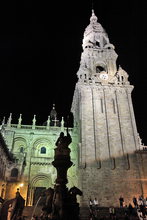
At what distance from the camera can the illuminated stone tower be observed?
29.8 metres

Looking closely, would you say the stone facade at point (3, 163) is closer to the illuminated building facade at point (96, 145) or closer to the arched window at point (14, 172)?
the arched window at point (14, 172)

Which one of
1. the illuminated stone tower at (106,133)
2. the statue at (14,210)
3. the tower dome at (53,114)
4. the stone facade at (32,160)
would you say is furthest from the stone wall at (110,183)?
the tower dome at (53,114)

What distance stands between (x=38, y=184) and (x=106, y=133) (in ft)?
45.6

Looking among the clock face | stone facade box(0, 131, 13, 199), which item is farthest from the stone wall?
the clock face

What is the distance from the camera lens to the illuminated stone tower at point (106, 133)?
29.8 meters

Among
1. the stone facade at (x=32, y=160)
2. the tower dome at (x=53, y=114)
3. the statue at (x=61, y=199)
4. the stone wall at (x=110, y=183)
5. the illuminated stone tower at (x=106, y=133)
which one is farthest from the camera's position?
the tower dome at (x=53, y=114)

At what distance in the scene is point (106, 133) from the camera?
1339 inches

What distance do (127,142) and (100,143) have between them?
420 centimetres

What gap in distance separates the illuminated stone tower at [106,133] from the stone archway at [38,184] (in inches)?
316

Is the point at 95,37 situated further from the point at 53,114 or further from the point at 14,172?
the point at 14,172

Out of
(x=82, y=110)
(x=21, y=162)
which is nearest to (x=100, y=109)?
(x=82, y=110)

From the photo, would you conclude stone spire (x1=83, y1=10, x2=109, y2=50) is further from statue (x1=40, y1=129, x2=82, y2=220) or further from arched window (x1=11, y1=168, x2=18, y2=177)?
statue (x1=40, y1=129, x2=82, y2=220)

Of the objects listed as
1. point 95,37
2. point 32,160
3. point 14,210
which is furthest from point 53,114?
point 14,210

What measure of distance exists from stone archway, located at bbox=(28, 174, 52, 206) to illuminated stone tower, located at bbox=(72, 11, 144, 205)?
316 inches
